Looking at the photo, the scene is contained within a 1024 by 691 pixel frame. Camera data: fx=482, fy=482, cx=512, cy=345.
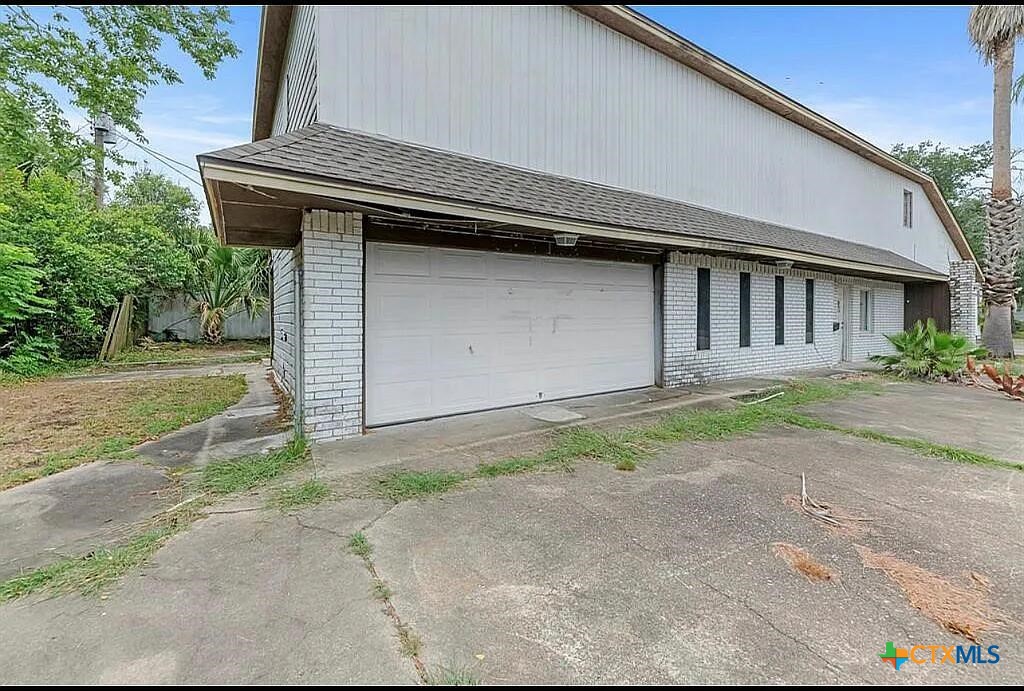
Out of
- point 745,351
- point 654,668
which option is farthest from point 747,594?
point 745,351

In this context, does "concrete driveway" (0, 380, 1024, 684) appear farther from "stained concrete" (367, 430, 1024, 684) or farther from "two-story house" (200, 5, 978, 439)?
"two-story house" (200, 5, 978, 439)

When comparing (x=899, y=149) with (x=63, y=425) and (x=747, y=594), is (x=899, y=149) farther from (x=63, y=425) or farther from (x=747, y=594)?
(x=63, y=425)

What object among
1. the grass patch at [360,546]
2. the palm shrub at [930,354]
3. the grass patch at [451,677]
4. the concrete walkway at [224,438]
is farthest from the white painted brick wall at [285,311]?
the palm shrub at [930,354]

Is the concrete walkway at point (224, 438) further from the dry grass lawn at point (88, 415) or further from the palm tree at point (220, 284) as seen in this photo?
the palm tree at point (220, 284)

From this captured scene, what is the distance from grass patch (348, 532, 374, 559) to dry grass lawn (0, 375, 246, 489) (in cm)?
320

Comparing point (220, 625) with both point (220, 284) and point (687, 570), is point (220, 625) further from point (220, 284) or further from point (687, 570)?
point (220, 284)

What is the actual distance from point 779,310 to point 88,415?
1227 centimetres

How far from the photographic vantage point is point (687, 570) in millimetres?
2602

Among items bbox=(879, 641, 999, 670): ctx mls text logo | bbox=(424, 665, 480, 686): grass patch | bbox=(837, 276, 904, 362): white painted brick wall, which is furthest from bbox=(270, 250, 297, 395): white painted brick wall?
bbox=(837, 276, 904, 362): white painted brick wall

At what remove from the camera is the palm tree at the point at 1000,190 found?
13.2 meters

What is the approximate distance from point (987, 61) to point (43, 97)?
25.0m

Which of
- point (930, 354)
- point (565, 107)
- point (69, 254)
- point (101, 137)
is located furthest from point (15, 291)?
point (930, 354)

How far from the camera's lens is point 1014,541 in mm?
2926

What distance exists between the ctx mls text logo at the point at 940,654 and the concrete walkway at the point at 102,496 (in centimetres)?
410
